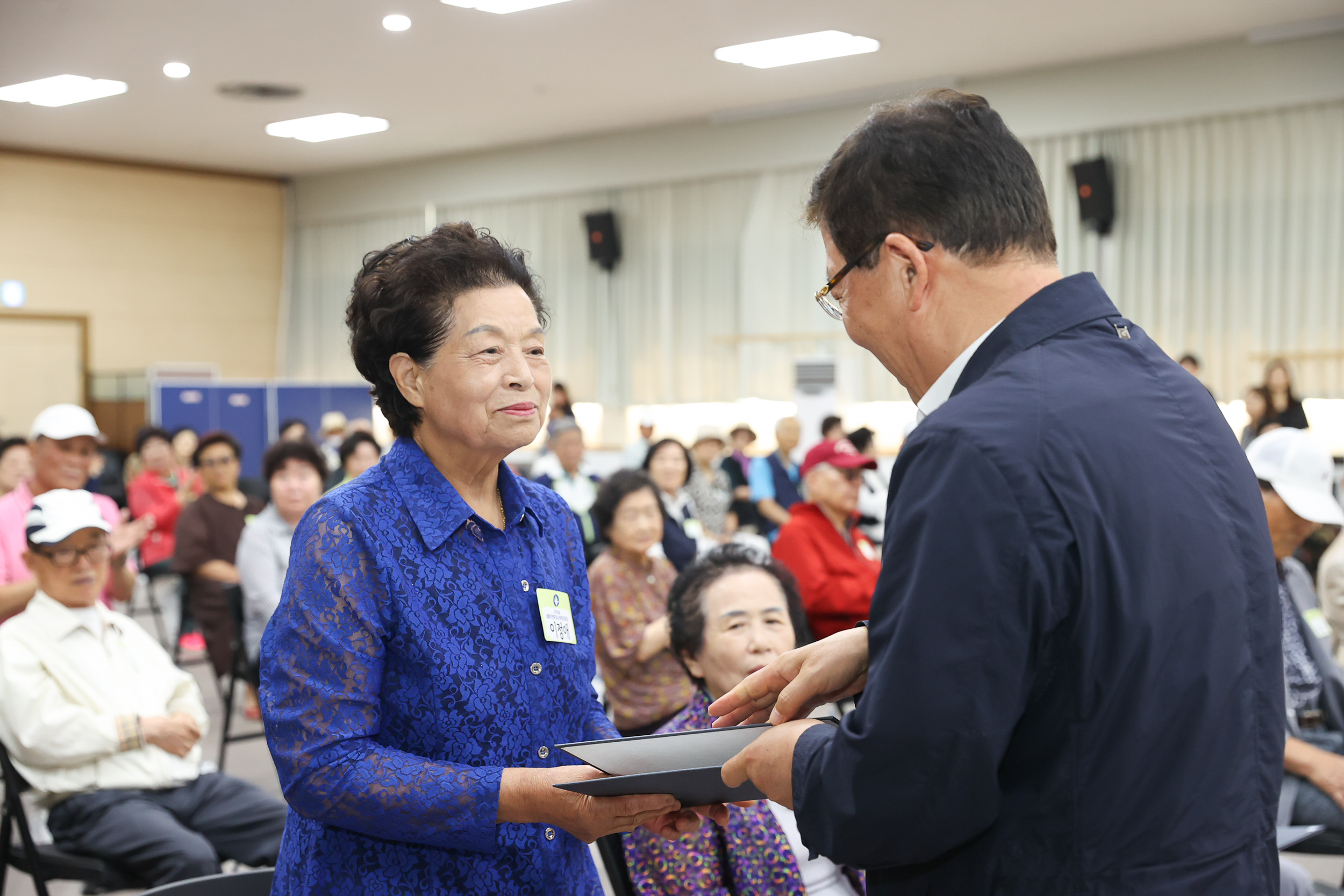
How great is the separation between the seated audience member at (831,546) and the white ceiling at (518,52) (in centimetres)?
481

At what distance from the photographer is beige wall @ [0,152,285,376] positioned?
1440 centimetres

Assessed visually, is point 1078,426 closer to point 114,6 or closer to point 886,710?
point 886,710

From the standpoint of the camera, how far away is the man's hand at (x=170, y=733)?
308cm

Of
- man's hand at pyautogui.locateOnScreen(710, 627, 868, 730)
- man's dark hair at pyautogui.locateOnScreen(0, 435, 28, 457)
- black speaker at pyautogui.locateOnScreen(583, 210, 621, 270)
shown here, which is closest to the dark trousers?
man's hand at pyautogui.locateOnScreen(710, 627, 868, 730)

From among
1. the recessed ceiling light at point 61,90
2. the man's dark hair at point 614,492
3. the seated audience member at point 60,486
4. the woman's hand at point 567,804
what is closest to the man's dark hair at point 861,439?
the man's dark hair at point 614,492

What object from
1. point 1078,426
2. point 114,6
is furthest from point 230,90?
point 1078,426

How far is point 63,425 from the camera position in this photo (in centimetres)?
500

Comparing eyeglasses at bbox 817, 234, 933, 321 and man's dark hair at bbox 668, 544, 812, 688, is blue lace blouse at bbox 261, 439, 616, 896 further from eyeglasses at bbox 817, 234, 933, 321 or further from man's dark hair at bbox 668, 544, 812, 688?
man's dark hair at bbox 668, 544, 812, 688

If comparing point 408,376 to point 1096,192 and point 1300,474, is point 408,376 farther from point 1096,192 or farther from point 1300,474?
point 1096,192

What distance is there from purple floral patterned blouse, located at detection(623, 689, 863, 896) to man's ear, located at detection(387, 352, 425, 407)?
32.3 inches

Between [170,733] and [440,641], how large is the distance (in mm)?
1936

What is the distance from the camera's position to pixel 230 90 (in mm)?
11328

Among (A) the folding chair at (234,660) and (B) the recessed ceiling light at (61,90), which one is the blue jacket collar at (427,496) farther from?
(B) the recessed ceiling light at (61,90)

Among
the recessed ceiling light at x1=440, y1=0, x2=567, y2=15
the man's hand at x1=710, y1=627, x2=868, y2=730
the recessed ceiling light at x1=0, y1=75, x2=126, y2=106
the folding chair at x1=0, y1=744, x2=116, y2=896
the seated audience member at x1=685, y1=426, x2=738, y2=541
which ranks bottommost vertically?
the folding chair at x1=0, y1=744, x2=116, y2=896
